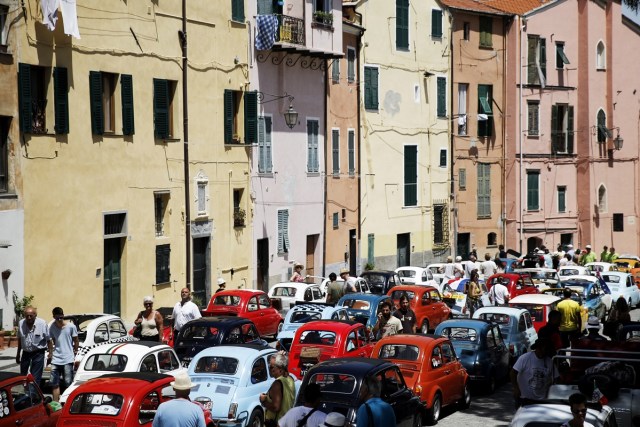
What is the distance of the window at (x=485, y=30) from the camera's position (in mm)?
53594

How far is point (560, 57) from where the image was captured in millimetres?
56438

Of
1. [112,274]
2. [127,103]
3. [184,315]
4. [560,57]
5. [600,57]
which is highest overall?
[600,57]

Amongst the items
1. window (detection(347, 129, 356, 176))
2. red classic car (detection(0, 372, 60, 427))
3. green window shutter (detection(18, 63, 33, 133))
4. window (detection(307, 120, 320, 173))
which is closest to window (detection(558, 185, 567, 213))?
window (detection(347, 129, 356, 176))

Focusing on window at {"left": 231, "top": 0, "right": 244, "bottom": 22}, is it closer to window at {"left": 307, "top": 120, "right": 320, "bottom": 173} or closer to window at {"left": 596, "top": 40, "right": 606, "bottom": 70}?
window at {"left": 307, "top": 120, "right": 320, "bottom": 173}

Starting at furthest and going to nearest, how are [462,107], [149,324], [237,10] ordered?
1. [462,107]
2. [237,10]
3. [149,324]

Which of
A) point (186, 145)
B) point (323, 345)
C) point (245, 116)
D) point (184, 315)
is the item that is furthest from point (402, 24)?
point (323, 345)

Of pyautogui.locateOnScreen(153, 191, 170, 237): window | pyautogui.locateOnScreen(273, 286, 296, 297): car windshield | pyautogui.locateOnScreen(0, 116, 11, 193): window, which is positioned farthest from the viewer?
pyautogui.locateOnScreen(153, 191, 170, 237): window

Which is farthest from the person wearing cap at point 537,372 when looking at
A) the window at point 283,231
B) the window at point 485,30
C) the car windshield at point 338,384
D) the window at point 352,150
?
the window at point 485,30

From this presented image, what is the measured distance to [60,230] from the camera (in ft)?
94.6

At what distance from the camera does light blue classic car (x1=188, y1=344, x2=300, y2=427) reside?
57.8 feet

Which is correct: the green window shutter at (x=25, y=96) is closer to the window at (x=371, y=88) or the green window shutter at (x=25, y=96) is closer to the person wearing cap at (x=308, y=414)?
the person wearing cap at (x=308, y=414)

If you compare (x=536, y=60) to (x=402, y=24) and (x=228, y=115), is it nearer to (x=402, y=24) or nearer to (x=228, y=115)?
(x=402, y=24)

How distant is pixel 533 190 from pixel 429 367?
37438mm

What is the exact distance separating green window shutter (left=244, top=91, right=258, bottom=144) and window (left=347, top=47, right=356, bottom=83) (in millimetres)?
8218
